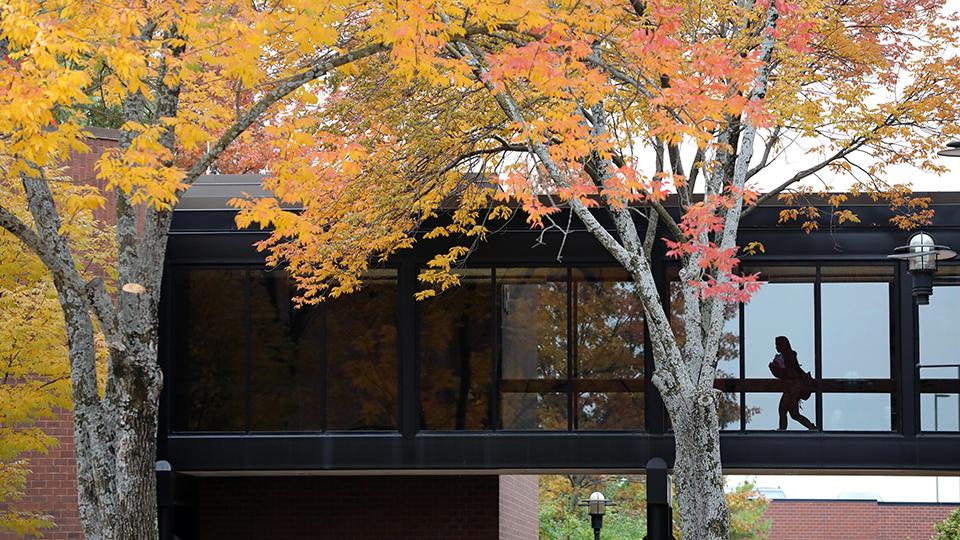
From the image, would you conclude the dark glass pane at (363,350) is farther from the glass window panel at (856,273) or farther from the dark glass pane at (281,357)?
the glass window panel at (856,273)

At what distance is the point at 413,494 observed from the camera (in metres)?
24.1

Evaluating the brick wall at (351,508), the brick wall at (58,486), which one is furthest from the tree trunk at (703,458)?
the brick wall at (58,486)

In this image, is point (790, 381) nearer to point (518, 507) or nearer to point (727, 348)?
point (727, 348)

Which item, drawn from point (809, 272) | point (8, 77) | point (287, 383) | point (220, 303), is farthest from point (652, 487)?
point (8, 77)

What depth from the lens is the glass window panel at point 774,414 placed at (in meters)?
20.6

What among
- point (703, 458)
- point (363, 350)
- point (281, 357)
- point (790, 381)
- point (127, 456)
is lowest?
point (703, 458)

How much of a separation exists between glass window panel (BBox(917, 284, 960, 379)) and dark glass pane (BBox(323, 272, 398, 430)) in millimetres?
8179

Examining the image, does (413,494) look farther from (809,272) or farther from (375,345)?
(809,272)

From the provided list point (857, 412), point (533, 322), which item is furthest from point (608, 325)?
point (857, 412)

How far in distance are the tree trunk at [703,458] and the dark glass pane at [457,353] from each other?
5.96 m

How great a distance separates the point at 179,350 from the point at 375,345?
3120mm

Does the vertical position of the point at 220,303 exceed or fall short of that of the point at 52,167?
it falls short

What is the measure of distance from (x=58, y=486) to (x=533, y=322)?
784cm

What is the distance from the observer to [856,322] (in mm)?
20641
